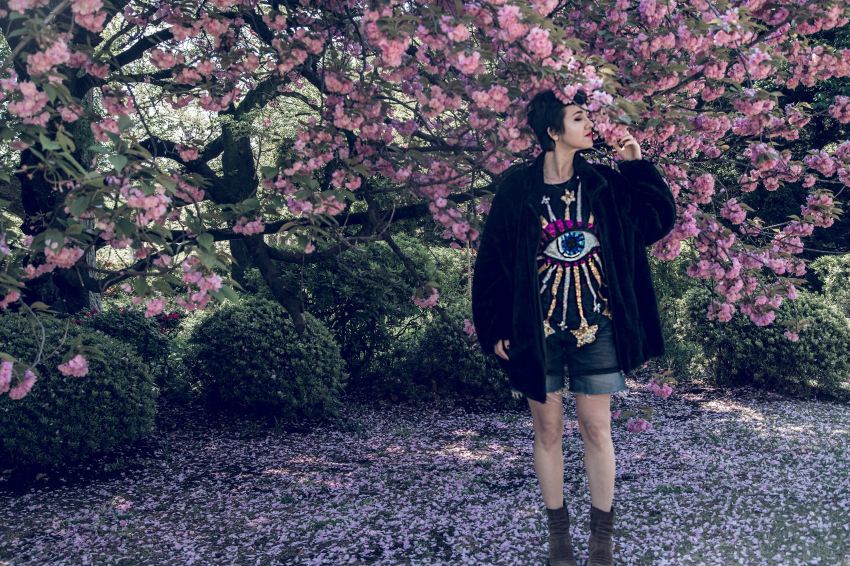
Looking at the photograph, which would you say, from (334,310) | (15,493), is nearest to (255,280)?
(334,310)

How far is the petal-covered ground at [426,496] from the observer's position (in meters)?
3.75

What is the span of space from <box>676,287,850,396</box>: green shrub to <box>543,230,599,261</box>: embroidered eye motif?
5212mm

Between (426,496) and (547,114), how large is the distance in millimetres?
2608

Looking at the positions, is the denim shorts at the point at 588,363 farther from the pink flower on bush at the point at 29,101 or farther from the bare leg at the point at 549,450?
the pink flower on bush at the point at 29,101

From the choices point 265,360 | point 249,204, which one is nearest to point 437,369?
point 265,360

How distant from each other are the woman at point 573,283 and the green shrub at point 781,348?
5.02m

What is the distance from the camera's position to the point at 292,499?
4.75 m

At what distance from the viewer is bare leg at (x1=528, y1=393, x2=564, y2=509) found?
10.6ft

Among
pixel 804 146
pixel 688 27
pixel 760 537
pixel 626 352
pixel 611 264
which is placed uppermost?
pixel 804 146

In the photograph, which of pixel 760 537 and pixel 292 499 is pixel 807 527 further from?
pixel 292 499

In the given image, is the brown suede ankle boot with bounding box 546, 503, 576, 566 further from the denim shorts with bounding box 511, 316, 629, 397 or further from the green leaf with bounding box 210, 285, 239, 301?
the green leaf with bounding box 210, 285, 239, 301

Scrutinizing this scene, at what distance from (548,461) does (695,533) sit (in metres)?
1.08

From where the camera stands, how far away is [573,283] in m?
3.12

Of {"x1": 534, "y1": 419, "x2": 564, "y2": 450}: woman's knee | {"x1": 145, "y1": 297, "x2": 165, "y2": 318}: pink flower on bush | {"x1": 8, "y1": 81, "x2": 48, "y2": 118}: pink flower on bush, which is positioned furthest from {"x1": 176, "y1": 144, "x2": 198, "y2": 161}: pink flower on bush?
{"x1": 534, "y1": 419, "x2": 564, "y2": 450}: woman's knee
